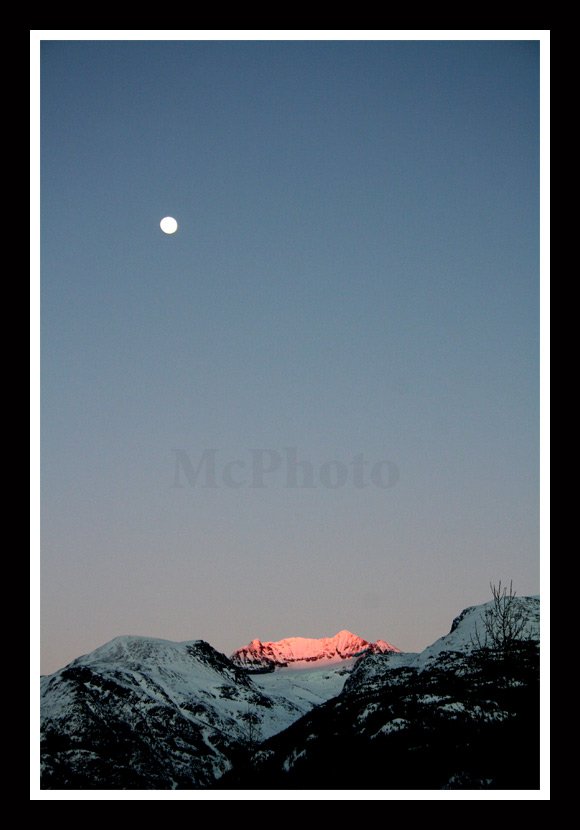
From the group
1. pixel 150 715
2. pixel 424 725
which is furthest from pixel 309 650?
pixel 150 715

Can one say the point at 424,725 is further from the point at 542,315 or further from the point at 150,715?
the point at 542,315

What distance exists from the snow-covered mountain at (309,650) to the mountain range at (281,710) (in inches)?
1.5

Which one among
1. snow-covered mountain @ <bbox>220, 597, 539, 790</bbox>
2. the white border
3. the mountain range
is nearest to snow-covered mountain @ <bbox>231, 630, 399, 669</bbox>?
the mountain range

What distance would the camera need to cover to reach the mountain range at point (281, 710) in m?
16.7

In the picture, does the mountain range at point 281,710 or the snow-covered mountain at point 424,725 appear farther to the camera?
the mountain range at point 281,710

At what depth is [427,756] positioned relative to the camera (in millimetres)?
15555

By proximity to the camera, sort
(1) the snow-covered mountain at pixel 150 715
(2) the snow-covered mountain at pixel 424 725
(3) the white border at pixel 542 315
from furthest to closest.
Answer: (1) the snow-covered mountain at pixel 150 715
(2) the snow-covered mountain at pixel 424 725
(3) the white border at pixel 542 315

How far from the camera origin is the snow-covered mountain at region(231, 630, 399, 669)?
17000 mm

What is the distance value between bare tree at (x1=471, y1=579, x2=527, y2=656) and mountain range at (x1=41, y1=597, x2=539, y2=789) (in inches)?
4.9

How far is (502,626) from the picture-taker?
19.1 meters

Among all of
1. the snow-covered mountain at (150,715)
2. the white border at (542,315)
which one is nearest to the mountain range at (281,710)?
the snow-covered mountain at (150,715)

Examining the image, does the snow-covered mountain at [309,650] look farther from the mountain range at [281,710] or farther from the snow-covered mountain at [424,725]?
the snow-covered mountain at [424,725]
